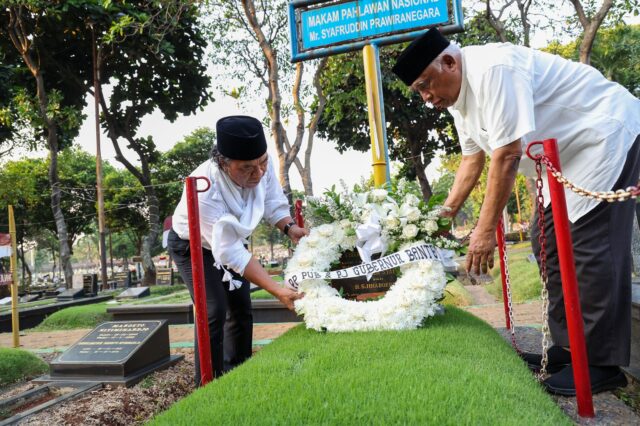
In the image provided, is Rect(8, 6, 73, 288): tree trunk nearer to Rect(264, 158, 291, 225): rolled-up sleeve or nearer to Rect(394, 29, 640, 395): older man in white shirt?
Rect(264, 158, 291, 225): rolled-up sleeve

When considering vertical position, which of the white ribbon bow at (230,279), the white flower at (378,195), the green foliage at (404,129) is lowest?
the white ribbon bow at (230,279)

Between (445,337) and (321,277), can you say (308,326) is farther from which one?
(445,337)

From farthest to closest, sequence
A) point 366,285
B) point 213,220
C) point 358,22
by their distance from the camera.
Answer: point 358,22, point 366,285, point 213,220

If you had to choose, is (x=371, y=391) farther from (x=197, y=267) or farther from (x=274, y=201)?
(x=274, y=201)

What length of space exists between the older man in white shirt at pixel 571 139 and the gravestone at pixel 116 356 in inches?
111

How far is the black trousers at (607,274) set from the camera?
2.40 metres

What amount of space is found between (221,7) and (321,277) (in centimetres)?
1037

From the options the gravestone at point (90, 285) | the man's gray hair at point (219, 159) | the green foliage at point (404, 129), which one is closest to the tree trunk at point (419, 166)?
the green foliage at point (404, 129)

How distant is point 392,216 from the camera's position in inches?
129

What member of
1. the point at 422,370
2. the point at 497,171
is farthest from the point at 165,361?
the point at 497,171

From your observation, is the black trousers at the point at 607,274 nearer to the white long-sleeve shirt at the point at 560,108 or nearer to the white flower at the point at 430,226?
the white long-sleeve shirt at the point at 560,108

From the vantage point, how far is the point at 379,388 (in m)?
1.92

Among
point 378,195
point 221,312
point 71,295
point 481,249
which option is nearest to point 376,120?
point 378,195

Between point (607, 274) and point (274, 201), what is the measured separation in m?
2.22
